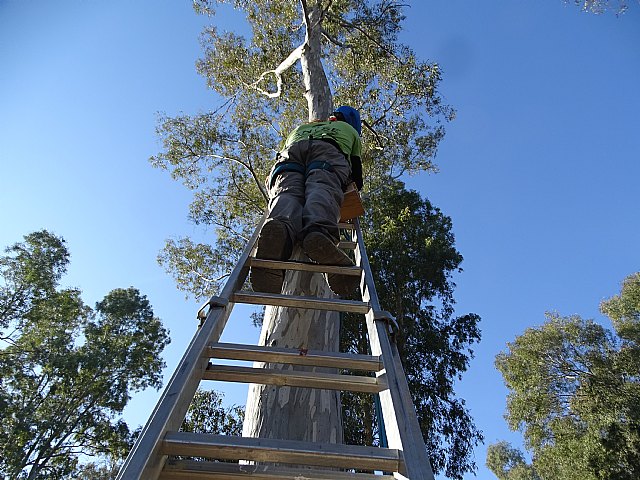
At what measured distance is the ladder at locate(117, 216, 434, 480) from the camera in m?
1.07

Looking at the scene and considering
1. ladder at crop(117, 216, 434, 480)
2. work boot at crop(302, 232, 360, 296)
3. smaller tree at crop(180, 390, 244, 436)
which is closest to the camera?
ladder at crop(117, 216, 434, 480)

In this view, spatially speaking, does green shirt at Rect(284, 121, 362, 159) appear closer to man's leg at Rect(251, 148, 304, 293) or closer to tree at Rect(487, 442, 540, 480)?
man's leg at Rect(251, 148, 304, 293)

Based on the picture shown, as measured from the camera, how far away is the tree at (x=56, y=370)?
1291 cm

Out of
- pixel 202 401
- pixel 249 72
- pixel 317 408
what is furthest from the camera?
pixel 249 72

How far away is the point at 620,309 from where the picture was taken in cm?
1695

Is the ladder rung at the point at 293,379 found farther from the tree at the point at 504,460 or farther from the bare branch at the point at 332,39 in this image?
the tree at the point at 504,460

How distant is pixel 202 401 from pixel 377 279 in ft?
15.4

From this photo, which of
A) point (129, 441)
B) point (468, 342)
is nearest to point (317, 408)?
point (468, 342)

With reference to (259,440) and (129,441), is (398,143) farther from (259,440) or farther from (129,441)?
(129,441)

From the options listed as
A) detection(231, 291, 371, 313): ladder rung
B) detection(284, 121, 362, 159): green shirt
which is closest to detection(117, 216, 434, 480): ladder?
detection(231, 291, 371, 313): ladder rung

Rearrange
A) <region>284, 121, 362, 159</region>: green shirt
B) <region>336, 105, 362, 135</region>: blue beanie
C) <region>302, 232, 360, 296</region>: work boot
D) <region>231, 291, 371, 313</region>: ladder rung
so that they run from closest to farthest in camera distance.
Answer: <region>231, 291, 371, 313</region>: ladder rung
<region>302, 232, 360, 296</region>: work boot
<region>284, 121, 362, 159</region>: green shirt
<region>336, 105, 362, 135</region>: blue beanie

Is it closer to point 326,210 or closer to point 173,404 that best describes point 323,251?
point 326,210

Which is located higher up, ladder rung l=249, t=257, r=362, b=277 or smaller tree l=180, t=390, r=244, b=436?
smaller tree l=180, t=390, r=244, b=436

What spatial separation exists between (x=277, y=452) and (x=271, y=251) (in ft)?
4.79
